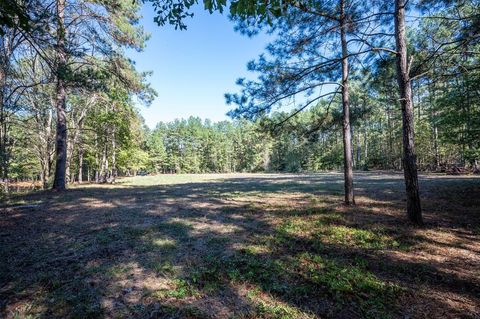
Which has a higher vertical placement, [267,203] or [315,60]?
[315,60]

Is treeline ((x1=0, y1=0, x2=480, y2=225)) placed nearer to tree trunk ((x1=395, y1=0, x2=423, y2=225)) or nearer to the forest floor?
tree trunk ((x1=395, y1=0, x2=423, y2=225))

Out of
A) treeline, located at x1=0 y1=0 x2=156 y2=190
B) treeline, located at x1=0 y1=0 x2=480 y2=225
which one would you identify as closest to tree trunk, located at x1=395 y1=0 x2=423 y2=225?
treeline, located at x1=0 y1=0 x2=480 y2=225

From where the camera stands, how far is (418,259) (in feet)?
12.7

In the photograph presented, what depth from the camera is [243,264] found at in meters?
3.84

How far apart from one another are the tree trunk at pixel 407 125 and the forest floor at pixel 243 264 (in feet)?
1.51

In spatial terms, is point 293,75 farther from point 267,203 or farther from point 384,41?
point 267,203

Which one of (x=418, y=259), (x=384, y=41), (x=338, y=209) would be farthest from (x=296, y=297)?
(x=384, y=41)

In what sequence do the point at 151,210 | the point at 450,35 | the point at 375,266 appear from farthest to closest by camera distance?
the point at 151,210
the point at 450,35
the point at 375,266

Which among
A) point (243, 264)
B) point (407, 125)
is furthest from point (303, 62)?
point (243, 264)

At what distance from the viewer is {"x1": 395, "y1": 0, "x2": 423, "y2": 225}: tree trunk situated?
17.7 feet

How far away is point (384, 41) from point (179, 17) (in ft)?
20.4

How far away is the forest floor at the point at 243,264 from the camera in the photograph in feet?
9.18

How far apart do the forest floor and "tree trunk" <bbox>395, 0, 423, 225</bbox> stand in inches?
18.1

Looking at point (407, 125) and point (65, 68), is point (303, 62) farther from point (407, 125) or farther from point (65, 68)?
point (65, 68)
